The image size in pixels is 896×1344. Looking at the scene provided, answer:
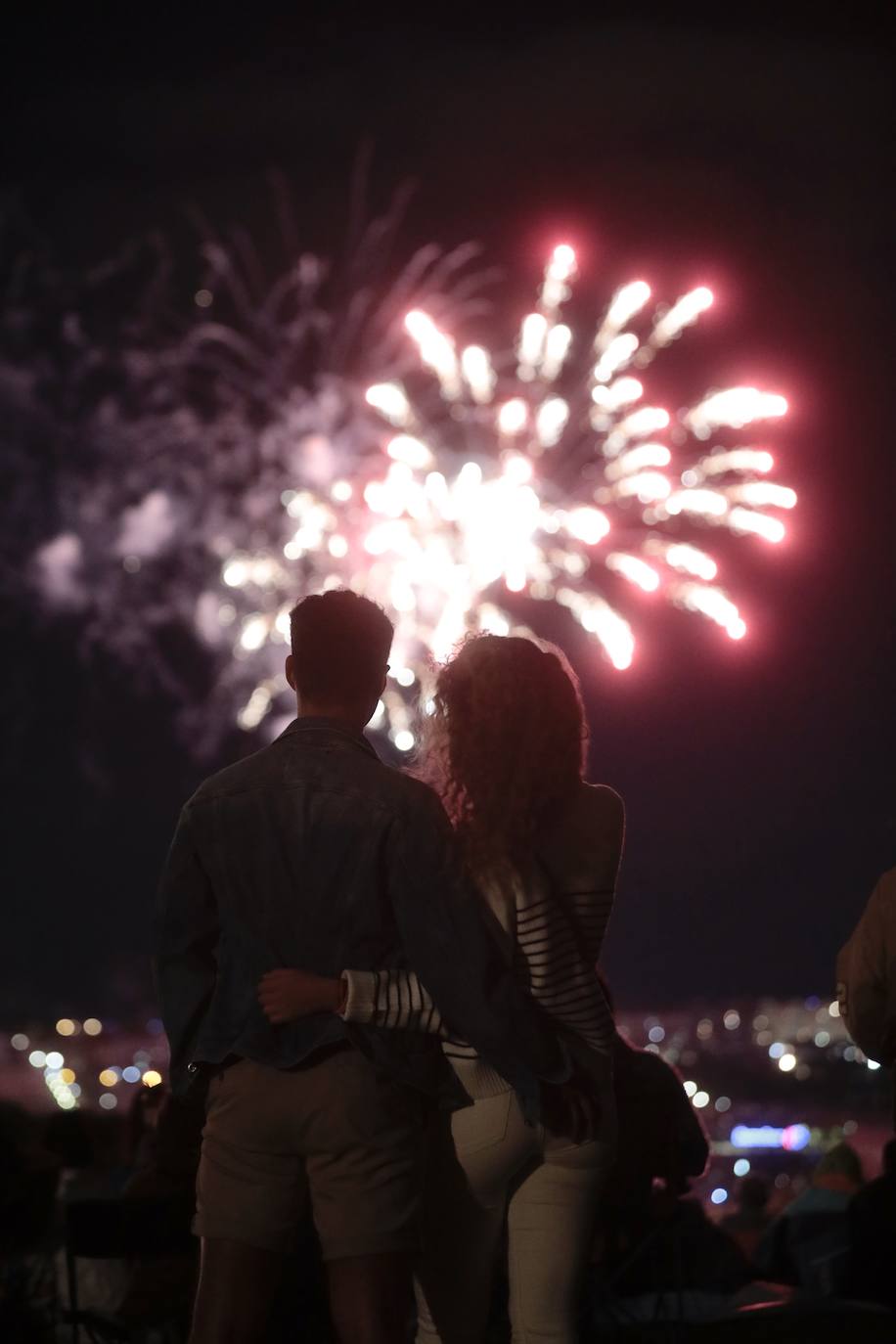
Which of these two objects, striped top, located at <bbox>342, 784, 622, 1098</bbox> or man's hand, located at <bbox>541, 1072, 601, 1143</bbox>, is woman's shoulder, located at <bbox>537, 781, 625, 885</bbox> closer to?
striped top, located at <bbox>342, 784, 622, 1098</bbox>

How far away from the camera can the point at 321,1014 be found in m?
4.16

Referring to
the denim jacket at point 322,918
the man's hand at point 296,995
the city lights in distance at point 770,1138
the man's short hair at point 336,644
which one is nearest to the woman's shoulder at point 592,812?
the denim jacket at point 322,918

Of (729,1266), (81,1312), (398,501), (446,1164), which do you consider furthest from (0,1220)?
(398,501)

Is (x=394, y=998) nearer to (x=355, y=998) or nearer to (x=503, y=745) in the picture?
(x=355, y=998)

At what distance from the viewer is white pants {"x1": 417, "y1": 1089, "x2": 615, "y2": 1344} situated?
4.50 meters

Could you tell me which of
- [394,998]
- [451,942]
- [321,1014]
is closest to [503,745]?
[451,942]

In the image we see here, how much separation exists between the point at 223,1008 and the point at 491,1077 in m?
0.67

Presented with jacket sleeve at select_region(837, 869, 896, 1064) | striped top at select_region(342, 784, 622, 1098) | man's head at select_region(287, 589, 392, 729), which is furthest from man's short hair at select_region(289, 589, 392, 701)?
jacket sleeve at select_region(837, 869, 896, 1064)

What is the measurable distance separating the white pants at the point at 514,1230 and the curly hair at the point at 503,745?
67 cm

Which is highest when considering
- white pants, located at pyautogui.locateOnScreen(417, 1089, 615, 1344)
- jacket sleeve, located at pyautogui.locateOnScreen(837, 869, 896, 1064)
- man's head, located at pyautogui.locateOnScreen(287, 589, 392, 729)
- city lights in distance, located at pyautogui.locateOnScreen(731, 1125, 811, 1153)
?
city lights in distance, located at pyautogui.locateOnScreen(731, 1125, 811, 1153)

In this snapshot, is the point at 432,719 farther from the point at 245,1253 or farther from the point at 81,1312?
the point at 81,1312

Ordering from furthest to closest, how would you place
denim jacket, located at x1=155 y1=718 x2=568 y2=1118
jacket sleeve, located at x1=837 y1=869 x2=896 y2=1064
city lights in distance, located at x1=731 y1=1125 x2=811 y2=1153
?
city lights in distance, located at x1=731 y1=1125 x2=811 y2=1153 < jacket sleeve, located at x1=837 y1=869 x2=896 y2=1064 < denim jacket, located at x1=155 y1=718 x2=568 y2=1118

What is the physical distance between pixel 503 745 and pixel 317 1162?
3.75ft

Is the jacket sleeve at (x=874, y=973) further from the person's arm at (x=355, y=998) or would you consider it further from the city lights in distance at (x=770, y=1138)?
the city lights in distance at (x=770, y=1138)
